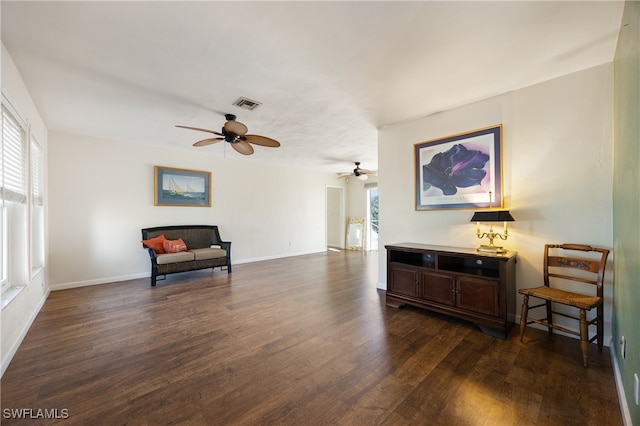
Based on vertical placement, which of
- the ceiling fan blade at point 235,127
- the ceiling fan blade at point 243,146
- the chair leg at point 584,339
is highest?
the ceiling fan blade at point 235,127

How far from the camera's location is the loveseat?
4309 millimetres

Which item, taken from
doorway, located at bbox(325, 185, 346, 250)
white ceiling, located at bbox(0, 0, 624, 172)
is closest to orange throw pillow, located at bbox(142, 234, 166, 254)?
white ceiling, located at bbox(0, 0, 624, 172)

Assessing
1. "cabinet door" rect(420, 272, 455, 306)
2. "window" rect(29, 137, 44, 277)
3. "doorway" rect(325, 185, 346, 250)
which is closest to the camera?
"cabinet door" rect(420, 272, 455, 306)

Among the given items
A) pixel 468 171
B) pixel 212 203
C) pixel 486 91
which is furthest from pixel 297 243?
pixel 486 91

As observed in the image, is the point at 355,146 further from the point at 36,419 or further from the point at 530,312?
the point at 36,419

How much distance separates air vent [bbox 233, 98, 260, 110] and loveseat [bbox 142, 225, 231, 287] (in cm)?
279

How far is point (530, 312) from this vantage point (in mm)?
2721

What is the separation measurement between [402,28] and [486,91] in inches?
59.3

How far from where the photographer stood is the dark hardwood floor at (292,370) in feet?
5.04

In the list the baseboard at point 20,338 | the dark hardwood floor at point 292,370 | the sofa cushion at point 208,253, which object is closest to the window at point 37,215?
the baseboard at point 20,338

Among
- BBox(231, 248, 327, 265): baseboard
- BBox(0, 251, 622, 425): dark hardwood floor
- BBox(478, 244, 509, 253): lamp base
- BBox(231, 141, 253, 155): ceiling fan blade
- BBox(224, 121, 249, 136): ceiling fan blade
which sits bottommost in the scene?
BBox(0, 251, 622, 425): dark hardwood floor

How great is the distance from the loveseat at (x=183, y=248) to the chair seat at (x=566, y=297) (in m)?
4.55

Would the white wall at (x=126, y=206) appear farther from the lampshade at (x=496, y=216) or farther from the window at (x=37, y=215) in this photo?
the lampshade at (x=496, y=216)

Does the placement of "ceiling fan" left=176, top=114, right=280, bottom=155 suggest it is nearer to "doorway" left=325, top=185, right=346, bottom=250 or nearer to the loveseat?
the loveseat
